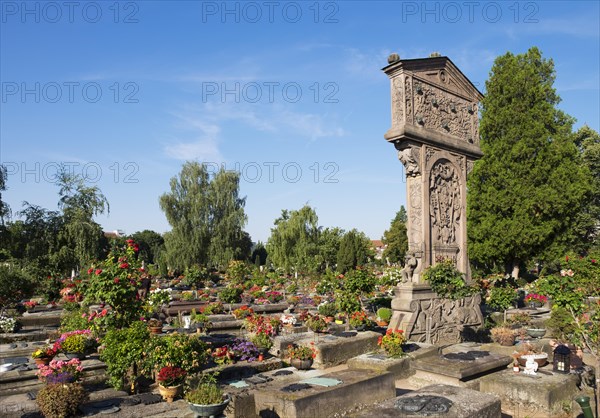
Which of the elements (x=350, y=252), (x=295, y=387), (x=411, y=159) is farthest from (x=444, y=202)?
(x=350, y=252)

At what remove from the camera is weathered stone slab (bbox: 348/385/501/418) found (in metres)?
5.59

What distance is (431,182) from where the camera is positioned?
1372 centimetres

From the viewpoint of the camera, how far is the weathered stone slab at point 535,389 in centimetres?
771

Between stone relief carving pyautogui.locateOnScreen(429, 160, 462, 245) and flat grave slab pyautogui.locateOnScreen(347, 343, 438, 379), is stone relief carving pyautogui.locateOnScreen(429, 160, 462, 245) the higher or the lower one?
the higher one

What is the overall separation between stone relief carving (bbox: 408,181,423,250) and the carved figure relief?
37 centimetres

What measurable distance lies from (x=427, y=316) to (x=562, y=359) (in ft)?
12.9

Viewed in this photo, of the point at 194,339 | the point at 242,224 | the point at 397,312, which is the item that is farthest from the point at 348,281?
the point at 242,224

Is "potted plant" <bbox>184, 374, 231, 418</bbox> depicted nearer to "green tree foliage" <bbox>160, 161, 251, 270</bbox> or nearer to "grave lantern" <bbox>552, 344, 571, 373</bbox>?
"grave lantern" <bbox>552, 344, 571, 373</bbox>

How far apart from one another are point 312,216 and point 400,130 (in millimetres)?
35958

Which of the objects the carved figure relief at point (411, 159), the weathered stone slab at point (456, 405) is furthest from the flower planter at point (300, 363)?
the carved figure relief at point (411, 159)

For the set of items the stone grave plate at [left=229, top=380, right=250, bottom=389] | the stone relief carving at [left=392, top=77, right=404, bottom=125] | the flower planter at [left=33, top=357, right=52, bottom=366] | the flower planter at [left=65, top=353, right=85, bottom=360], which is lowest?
the stone grave plate at [left=229, top=380, right=250, bottom=389]

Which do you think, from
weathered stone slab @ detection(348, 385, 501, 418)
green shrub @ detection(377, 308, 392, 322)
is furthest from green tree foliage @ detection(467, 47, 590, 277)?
weathered stone slab @ detection(348, 385, 501, 418)

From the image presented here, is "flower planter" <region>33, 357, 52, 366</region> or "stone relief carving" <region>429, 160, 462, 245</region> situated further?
"stone relief carving" <region>429, 160, 462, 245</region>

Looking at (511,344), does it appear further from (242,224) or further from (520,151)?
(242,224)
